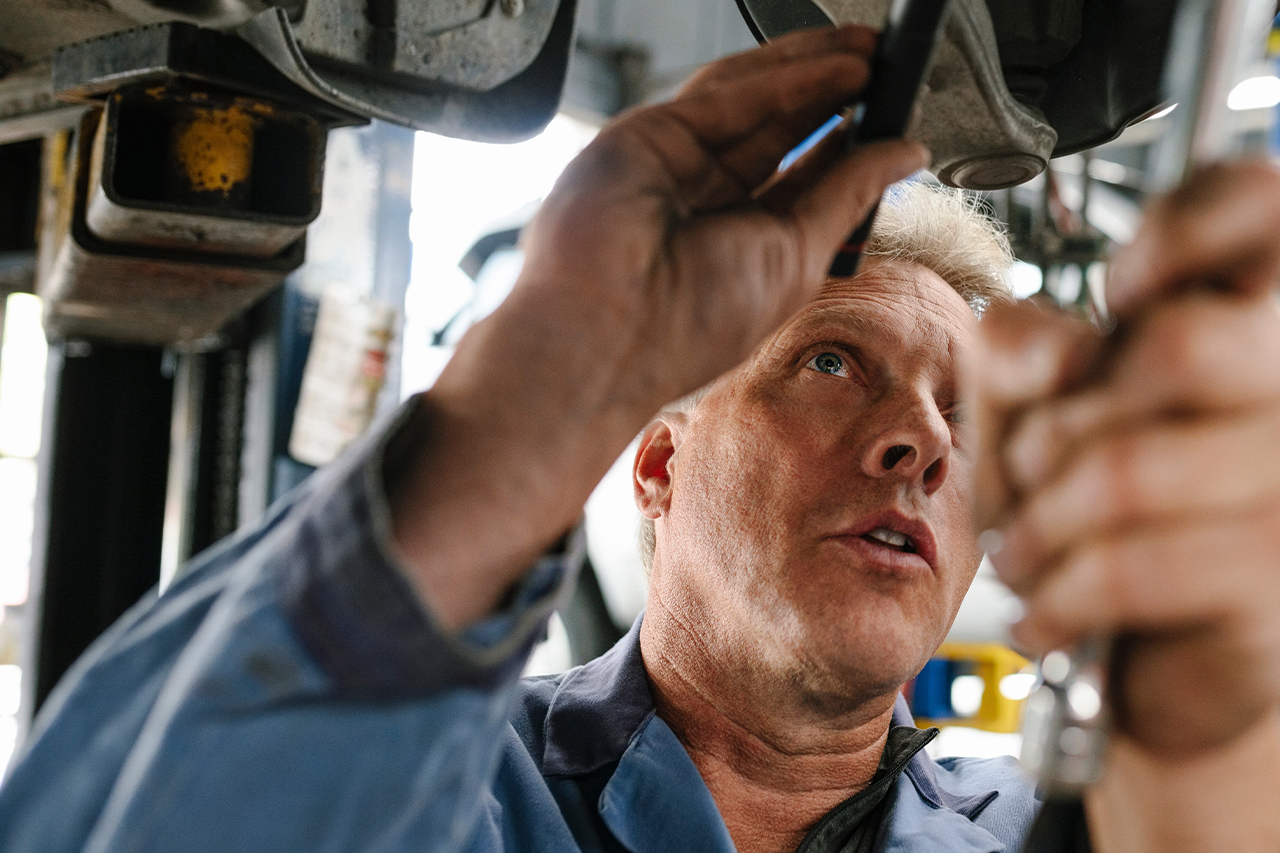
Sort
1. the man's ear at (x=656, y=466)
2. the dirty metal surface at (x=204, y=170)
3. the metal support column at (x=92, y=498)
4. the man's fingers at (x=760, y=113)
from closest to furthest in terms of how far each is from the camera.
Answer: the man's fingers at (x=760, y=113) < the dirty metal surface at (x=204, y=170) < the man's ear at (x=656, y=466) < the metal support column at (x=92, y=498)

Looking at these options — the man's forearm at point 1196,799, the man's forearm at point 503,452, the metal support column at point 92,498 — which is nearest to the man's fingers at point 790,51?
the man's forearm at point 503,452

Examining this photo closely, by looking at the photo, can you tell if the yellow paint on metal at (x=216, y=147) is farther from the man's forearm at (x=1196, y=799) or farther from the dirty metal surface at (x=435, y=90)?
the man's forearm at (x=1196, y=799)

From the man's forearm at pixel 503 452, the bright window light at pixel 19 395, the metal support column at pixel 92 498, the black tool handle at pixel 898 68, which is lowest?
the bright window light at pixel 19 395

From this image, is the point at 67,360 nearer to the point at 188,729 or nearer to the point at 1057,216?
the point at 188,729

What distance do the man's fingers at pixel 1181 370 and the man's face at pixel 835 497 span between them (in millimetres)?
718

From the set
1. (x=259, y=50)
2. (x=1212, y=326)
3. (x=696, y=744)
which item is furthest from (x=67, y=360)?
(x=1212, y=326)

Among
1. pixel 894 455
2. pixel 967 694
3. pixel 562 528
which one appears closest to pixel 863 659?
pixel 894 455

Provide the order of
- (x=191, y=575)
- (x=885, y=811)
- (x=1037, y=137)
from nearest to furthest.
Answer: (x=191, y=575) < (x=1037, y=137) < (x=885, y=811)

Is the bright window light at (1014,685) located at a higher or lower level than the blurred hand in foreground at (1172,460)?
lower

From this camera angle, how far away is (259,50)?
3.23 feet

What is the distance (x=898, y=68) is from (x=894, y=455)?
60cm

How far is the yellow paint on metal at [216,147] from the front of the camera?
110cm

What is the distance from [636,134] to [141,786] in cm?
51

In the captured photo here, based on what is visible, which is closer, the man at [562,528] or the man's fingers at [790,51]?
the man at [562,528]
